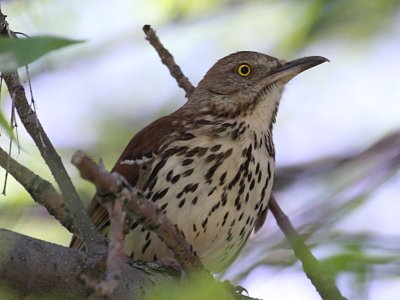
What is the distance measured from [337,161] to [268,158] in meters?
0.38

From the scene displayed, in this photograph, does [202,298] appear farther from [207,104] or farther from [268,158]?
[207,104]

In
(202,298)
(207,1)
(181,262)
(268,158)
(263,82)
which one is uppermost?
A: (207,1)

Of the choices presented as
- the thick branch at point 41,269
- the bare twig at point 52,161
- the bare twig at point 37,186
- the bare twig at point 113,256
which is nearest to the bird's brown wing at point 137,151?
the bare twig at point 37,186

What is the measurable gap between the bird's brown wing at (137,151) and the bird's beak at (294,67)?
0.68m

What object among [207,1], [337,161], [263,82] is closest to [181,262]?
[337,161]

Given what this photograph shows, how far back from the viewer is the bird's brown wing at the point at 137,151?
3875 millimetres

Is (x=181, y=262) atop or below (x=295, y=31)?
below

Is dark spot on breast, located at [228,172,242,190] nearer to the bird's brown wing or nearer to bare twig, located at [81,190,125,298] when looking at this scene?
the bird's brown wing

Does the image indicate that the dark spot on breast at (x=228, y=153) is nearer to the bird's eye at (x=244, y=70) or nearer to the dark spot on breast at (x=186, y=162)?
the dark spot on breast at (x=186, y=162)

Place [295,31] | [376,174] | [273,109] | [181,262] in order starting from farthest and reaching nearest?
1. [273,109]
2. [295,31]
3. [181,262]
4. [376,174]

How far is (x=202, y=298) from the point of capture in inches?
73.1

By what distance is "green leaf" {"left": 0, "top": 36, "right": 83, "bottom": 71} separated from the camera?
4.66ft

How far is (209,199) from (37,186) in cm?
108

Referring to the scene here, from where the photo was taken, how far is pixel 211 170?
3.79 meters
